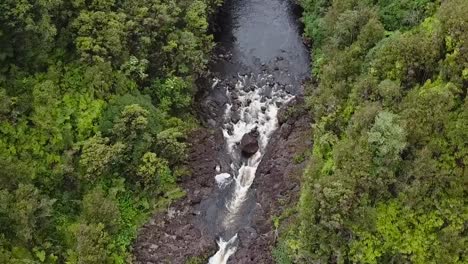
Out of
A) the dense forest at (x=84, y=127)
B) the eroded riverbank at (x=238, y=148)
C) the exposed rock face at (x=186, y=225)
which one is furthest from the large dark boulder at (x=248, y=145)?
the dense forest at (x=84, y=127)

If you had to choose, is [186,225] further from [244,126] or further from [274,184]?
[244,126]

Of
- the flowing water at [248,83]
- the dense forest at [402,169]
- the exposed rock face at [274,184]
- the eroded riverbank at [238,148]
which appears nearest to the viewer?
the dense forest at [402,169]

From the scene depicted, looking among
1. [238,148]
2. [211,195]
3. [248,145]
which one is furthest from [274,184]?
[238,148]

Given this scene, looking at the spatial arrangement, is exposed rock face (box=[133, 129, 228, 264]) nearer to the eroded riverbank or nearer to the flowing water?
the eroded riverbank

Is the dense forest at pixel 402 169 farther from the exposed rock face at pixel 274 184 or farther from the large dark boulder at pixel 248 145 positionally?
the large dark boulder at pixel 248 145

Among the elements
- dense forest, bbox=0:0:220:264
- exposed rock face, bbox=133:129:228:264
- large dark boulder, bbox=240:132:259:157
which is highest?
dense forest, bbox=0:0:220:264

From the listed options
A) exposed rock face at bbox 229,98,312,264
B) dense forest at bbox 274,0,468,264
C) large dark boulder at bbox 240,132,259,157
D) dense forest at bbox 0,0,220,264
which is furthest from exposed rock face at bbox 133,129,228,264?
dense forest at bbox 274,0,468,264

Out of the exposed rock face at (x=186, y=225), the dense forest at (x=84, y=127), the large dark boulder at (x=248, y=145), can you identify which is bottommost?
the exposed rock face at (x=186, y=225)
